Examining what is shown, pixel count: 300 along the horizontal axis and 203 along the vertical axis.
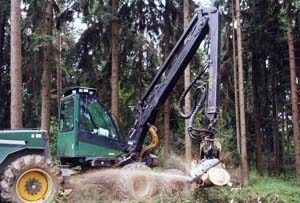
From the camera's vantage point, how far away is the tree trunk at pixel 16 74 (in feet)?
37.7

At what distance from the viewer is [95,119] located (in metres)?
10.3

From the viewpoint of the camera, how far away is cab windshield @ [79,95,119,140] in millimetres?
→ 10125

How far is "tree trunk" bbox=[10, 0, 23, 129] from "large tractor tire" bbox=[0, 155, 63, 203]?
9.74ft

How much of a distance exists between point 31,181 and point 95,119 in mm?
2215

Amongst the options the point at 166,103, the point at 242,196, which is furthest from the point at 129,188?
the point at 166,103

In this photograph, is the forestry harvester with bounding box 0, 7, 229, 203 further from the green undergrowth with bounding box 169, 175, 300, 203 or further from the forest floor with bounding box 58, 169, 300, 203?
the green undergrowth with bounding box 169, 175, 300, 203

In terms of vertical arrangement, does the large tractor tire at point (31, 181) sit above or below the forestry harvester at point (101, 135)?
below

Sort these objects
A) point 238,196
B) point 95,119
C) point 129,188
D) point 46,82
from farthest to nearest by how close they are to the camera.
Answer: point 46,82 → point 238,196 → point 95,119 → point 129,188

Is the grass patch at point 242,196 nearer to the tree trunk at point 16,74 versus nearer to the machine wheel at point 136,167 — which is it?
the machine wheel at point 136,167

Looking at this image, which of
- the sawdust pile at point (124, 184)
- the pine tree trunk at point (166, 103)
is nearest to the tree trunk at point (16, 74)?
the sawdust pile at point (124, 184)

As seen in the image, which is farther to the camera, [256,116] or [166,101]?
[256,116]

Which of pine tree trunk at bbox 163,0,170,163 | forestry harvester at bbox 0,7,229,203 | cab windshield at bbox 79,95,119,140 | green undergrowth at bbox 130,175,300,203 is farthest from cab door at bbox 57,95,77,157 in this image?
pine tree trunk at bbox 163,0,170,163

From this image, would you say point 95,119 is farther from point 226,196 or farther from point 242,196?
point 242,196

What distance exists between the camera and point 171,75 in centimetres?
1045
